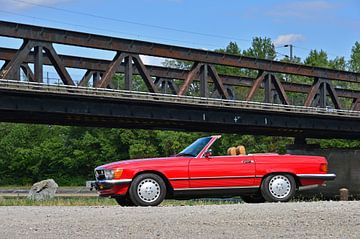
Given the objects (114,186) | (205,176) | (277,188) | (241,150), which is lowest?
(277,188)

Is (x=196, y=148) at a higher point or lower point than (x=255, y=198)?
higher

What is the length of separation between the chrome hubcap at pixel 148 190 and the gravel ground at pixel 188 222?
2.01 meters

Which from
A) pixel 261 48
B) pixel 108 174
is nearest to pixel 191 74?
pixel 108 174

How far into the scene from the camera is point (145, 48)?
55844mm

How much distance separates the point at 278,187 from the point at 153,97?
3768cm

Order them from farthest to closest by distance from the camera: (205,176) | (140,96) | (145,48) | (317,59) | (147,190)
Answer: (317,59), (145,48), (140,96), (205,176), (147,190)

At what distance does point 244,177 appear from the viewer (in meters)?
16.3

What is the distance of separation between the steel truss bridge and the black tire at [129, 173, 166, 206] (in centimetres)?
3032

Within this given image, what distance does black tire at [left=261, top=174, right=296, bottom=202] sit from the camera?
1638 centimetres

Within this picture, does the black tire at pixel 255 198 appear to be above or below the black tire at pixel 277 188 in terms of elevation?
below

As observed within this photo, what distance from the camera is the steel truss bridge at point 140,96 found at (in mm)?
47344

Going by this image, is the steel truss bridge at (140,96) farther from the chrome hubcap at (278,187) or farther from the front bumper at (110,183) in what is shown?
the chrome hubcap at (278,187)

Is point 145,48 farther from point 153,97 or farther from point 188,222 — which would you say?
point 188,222

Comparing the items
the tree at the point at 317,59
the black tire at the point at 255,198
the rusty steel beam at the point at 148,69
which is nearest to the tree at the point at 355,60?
the tree at the point at 317,59
